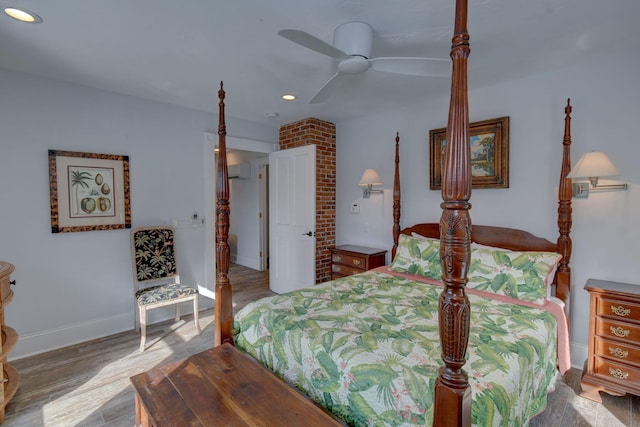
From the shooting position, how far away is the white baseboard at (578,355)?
102 inches

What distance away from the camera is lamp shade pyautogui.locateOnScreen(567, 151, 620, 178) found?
2.23 metres

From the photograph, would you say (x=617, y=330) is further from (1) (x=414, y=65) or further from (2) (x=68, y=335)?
(2) (x=68, y=335)

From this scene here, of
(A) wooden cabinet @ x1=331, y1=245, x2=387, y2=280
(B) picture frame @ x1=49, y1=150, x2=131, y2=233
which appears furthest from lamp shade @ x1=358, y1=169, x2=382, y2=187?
(B) picture frame @ x1=49, y1=150, x2=131, y2=233

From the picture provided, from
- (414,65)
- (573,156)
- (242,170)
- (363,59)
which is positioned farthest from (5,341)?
(242,170)

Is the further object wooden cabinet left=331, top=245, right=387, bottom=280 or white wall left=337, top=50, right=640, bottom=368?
wooden cabinet left=331, top=245, right=387, bottom=280

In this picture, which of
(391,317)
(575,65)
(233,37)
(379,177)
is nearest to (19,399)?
(391,317)

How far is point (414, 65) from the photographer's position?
6.31 ft

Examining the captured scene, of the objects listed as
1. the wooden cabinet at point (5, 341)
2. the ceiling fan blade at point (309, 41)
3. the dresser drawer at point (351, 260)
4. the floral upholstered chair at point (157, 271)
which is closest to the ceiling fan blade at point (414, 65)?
the ceiling fan blade at point (309, 41)

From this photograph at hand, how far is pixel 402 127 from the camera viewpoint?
3736mm

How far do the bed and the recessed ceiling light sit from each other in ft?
4.02

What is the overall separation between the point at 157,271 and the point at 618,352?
4.02 metres

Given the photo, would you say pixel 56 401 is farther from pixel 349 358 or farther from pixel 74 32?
pixel 74 32

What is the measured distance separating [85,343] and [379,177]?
358 cm

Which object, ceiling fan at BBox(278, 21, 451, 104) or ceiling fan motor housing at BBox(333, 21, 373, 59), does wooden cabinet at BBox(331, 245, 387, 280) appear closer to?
ceiling fan at BBox(278, 21, 451, 104)
